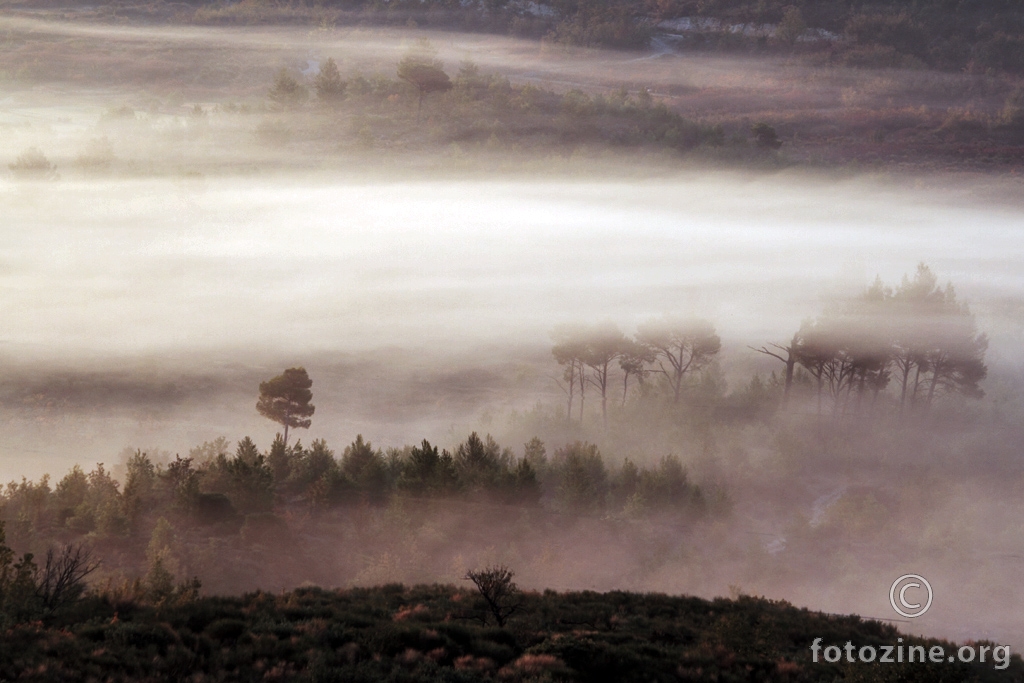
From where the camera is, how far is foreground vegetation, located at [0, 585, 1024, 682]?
17.8 metres

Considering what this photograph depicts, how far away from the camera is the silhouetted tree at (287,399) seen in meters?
48.0

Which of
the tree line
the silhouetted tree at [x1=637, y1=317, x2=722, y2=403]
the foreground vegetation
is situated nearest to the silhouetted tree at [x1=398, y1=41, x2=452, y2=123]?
the silhouetted tree at [x1=637, y1=317, x2=722, y2=403]

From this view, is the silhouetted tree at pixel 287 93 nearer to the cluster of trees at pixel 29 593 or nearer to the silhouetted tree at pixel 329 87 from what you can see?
the silhouetted tree at pixel 329 87

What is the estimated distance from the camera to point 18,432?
205ft

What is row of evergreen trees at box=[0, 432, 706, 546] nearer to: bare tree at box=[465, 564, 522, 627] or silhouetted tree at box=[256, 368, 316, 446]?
silhouetted tree at box=[256, 368, 316, 446]

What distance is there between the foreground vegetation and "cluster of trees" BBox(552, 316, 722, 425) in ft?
98.0

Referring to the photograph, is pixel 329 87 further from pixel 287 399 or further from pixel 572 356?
pixel 287 399

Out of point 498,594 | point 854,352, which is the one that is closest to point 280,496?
point 498,594

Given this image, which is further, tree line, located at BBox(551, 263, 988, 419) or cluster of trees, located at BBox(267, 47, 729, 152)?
cluster of trees, located at BBox(267, 47, 729, 152)

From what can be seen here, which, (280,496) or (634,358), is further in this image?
(634,358)

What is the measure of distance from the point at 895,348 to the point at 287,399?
37.5 metres

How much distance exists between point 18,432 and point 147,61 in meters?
97.5

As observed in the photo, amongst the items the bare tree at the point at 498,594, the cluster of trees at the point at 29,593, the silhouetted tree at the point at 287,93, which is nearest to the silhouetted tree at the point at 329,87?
the silhouetted tree at the point at 287,93

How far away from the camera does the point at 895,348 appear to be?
173ft
